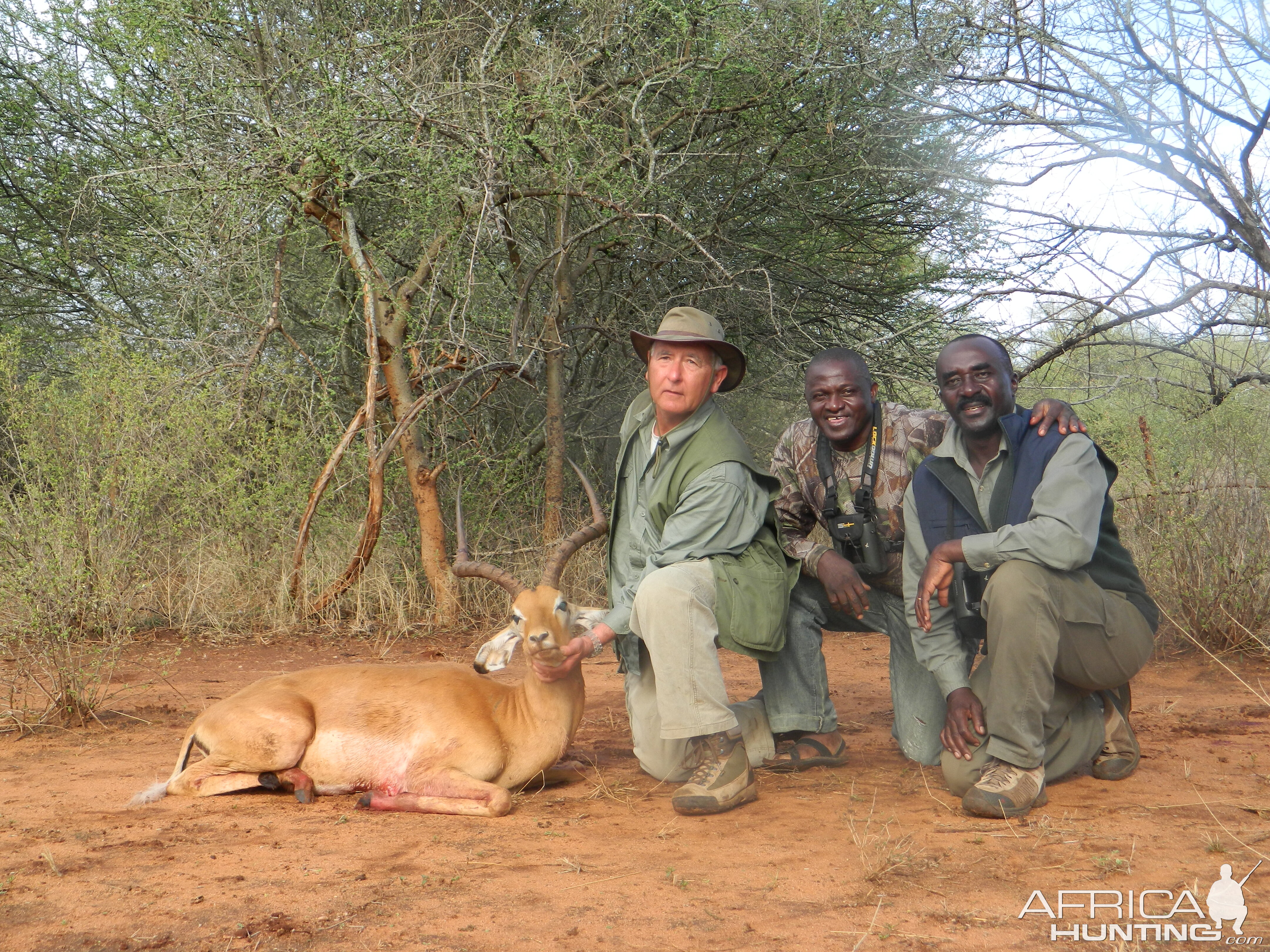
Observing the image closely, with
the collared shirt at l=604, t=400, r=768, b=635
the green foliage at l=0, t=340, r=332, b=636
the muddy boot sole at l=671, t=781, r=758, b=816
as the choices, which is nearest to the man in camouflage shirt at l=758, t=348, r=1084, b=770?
the collared shirt at l=604, t=400, r=768, b=635

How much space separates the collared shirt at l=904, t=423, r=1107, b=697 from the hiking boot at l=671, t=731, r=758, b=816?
36.4 inches

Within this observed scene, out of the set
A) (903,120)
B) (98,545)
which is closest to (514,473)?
(98,545)

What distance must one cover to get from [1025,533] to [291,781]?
130 inches

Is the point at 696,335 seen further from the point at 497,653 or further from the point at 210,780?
the point at 210,780

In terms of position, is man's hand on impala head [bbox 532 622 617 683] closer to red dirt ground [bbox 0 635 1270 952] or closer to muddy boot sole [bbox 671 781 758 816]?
red dirt ground [bbox 0 635 1270 952]

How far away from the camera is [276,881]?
327 cm

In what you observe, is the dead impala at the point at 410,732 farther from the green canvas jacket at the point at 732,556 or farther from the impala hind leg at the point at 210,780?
the green canvas jacket at the point at 732,556

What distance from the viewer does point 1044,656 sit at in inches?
156

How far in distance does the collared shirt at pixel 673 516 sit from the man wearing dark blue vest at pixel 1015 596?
2.53ft

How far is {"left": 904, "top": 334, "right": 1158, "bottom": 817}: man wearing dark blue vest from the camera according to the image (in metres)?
3.97

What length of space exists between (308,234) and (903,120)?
514 centimetres

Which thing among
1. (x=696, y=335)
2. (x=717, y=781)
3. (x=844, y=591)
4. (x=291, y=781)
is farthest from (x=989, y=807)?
(x=291, y=781)

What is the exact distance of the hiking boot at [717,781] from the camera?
Result: 4.05m

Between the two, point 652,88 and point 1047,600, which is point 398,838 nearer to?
point 1047,600
